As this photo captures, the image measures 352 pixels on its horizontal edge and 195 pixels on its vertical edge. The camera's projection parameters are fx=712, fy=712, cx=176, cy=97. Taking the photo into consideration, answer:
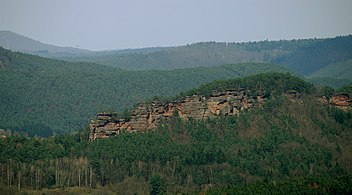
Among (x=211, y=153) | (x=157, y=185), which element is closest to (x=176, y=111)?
(x=211, y=153)

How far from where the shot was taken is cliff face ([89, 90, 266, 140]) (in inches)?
4614

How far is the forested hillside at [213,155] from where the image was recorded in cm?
9912

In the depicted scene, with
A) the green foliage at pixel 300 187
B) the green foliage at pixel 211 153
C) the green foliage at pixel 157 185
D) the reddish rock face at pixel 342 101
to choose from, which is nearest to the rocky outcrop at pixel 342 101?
the reddish rock face at pixel 342 101

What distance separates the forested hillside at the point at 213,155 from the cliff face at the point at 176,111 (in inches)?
61.3

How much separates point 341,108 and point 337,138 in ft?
31.8

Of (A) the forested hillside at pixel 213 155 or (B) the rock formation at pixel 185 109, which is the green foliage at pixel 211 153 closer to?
(A) the forested hillside at pixel 213 155

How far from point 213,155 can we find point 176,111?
15.2 m

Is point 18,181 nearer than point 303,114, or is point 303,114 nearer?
point 18,181

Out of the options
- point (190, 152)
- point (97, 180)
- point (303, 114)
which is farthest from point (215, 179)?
point (303, 114)

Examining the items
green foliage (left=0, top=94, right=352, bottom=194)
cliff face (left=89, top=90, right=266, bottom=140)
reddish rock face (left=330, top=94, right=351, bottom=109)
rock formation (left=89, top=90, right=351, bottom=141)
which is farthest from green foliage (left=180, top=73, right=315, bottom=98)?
reddish rock face (left=330, top=94, right=351, bottom=109)

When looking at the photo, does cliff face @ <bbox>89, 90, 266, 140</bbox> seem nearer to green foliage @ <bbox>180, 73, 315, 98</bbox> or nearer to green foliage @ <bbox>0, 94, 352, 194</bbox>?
green foliage @ <bbox>180, 73, 315, 98</bbox>

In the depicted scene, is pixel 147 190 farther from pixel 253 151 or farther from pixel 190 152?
pixel 253 151

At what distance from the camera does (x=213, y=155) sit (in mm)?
108688

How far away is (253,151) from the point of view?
110 meters
